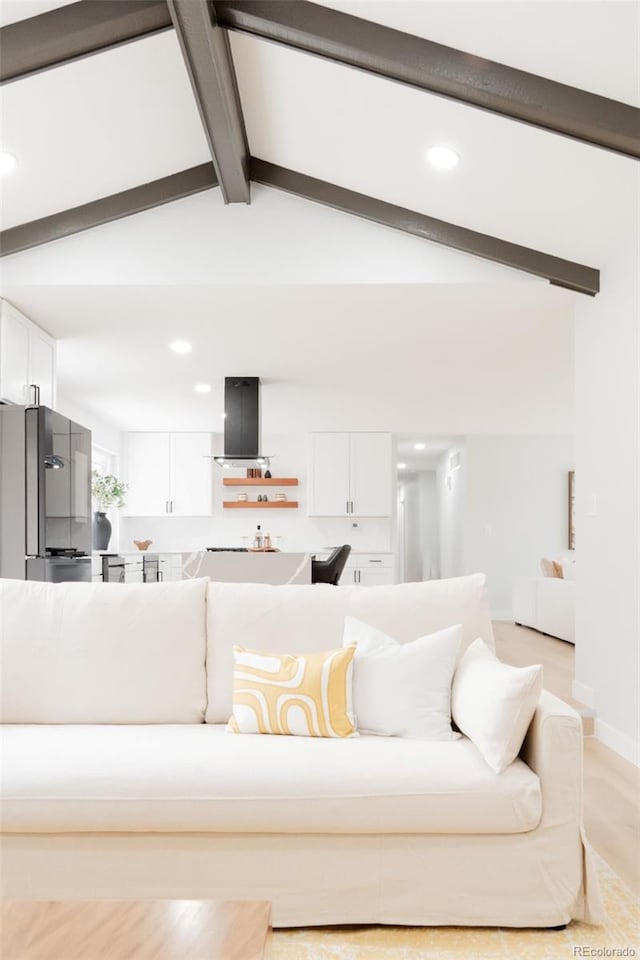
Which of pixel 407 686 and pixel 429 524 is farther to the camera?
pixel 429 524

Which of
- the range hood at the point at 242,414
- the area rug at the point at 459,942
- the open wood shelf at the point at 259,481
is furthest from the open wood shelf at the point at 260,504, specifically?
the area rug at the point at 459,942

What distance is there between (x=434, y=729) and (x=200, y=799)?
0.72m

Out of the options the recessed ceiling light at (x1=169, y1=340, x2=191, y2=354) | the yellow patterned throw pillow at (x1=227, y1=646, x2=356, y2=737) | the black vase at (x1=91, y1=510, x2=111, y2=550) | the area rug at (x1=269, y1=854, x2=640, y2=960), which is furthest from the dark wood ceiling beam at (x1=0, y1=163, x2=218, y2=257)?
the area rug at (x1=269, y1=854, x2=640, y2=960)

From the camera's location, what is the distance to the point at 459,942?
202 centimetres

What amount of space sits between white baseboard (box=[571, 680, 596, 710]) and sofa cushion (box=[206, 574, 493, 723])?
1.85 m

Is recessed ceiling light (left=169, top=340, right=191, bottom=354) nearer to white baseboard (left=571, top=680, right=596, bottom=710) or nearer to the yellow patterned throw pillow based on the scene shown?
white baseboard (left=571, top=680, right=596, bottom=710)

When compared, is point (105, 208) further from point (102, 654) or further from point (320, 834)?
point (320, 834)

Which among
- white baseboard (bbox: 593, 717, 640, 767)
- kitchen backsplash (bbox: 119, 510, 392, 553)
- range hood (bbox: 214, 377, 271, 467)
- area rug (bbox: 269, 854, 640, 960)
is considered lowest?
white baseboard (bbox: 593, 717, 640, 767)

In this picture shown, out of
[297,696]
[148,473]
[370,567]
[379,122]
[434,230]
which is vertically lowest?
[370,567]

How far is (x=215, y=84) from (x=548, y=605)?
6.14m

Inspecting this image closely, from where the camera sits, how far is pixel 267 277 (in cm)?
445

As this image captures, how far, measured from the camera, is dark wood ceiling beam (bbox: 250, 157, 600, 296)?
426cm

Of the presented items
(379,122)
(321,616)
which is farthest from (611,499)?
(379,122)

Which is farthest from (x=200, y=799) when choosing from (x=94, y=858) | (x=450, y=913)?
(x=450, y=913)
